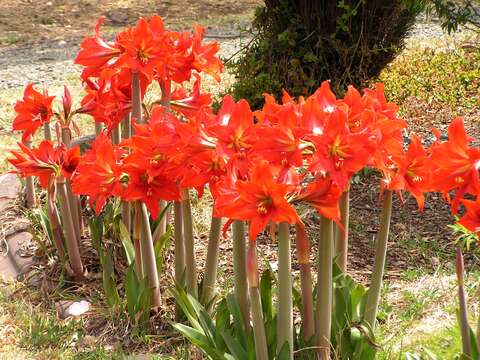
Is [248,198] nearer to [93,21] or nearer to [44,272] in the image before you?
[44,272]

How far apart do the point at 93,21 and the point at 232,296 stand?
37.3ft

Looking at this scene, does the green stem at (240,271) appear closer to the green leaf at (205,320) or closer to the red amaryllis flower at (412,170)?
the green leaf at (205,320)

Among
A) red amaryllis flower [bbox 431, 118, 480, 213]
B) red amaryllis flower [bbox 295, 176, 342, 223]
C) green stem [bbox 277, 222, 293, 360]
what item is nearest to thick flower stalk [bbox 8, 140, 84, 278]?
green stem [bbox 277, 222, 293, 360]

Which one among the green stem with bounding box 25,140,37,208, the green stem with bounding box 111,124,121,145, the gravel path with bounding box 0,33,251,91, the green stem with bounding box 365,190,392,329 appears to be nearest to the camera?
the green stem with bounding box 365,190,392,329

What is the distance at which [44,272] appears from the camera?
141 inches

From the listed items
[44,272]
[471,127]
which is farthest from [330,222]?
→ [471,127]

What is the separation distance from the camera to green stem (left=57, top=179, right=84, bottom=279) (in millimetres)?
3230

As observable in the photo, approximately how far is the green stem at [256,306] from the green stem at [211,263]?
0.60 meters

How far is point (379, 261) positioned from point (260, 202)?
657mm

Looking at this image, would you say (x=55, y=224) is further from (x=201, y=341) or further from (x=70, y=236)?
(x=201, y=341)

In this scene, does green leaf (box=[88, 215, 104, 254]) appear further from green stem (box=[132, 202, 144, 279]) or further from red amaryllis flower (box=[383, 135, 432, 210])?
red amaryllis flower (box=[383, 135, 432, 210])

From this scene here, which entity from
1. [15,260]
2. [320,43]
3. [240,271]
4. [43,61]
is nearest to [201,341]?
[240,271]

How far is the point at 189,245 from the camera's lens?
283cm

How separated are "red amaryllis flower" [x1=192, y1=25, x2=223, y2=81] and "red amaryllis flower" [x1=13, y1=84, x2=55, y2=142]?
2.48 ft
